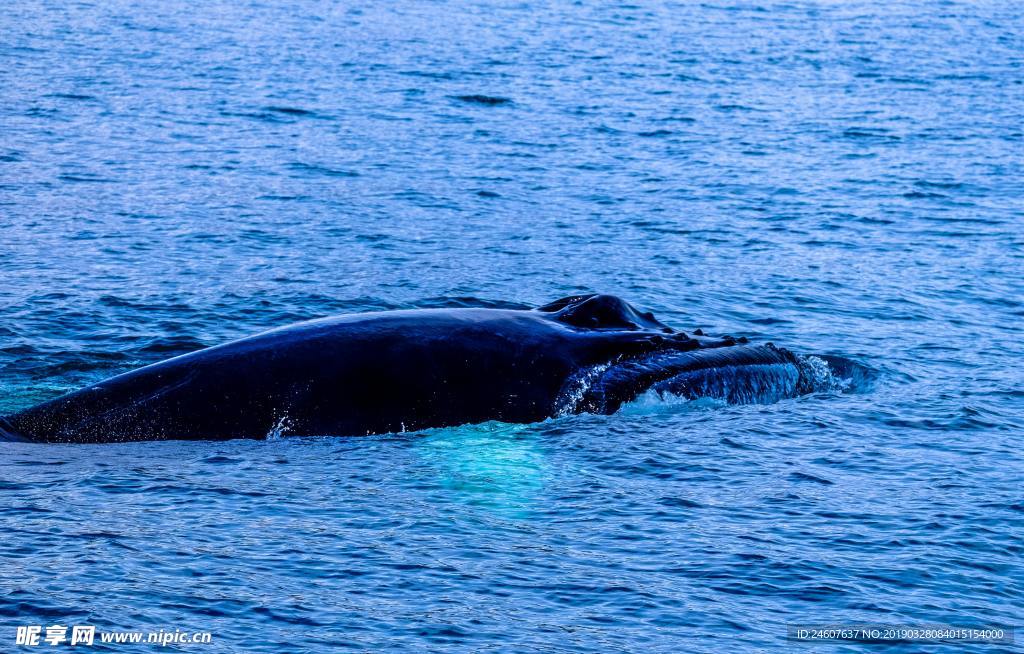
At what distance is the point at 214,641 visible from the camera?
1002cm

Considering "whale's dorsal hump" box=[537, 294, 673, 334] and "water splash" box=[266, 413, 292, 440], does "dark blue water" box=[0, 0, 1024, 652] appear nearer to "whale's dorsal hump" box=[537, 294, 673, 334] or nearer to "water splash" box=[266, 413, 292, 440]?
"water splash" box=[266, 413, 292, 440]

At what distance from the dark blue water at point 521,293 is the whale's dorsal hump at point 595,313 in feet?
2.85

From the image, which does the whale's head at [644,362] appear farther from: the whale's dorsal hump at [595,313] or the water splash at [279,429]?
the water splash at [279,429]

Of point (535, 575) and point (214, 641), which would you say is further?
point (535, 575)

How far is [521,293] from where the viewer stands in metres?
22.7

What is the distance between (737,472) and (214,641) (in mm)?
6028

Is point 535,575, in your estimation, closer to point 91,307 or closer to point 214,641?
point 214,641

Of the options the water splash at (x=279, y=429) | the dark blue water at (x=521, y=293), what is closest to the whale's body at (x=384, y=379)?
the water splash at (x=279, y=429)

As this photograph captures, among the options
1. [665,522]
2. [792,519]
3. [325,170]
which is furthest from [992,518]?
[325,170]

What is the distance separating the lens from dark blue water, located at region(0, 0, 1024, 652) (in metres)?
11.2

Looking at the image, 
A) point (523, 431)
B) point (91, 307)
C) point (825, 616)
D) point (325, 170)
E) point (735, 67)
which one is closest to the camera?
point (825, 616)

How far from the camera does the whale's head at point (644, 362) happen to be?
14.4 meters

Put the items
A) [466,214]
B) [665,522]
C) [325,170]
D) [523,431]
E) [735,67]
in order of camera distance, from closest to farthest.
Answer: [665,522] < [523,431] < [466,214] < [325,170] < [735,67]

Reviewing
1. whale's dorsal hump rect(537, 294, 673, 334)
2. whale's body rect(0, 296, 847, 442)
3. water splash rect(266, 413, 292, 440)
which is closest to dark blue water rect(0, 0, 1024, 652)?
water splash rect(266, 413, 292, 440)
